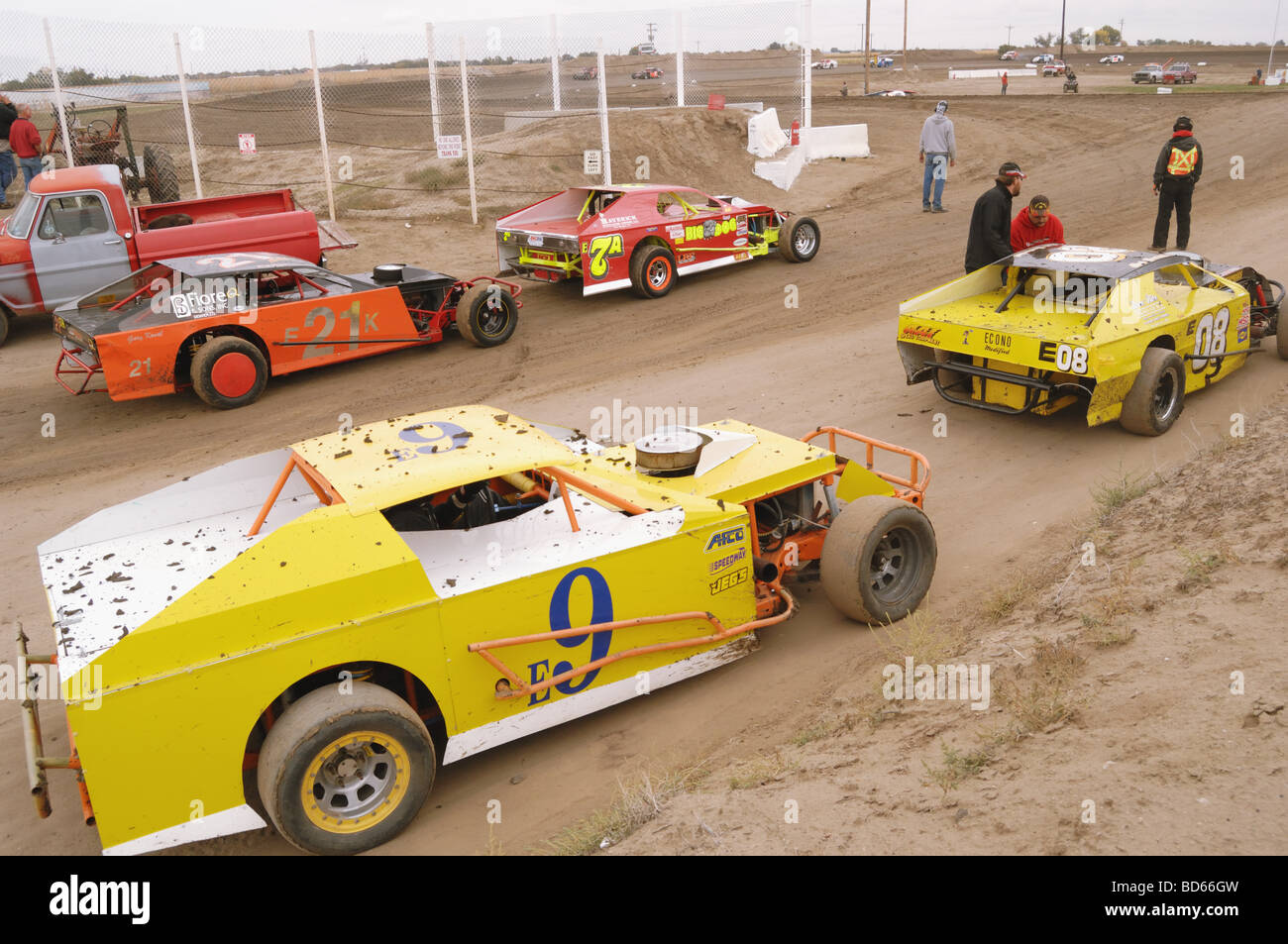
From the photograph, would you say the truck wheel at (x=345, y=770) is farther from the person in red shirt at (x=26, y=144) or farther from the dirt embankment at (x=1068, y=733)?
the person in red shirt at (x=26, y=144)

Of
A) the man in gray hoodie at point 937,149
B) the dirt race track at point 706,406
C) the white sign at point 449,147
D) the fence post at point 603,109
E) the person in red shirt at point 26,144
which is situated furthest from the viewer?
the fence post at point 603,109

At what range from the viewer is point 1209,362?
8.70m

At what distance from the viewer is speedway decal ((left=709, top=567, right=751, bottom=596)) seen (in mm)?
5238

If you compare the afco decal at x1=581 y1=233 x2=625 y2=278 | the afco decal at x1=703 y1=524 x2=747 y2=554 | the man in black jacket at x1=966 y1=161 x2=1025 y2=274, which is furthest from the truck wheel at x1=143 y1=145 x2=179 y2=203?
the afco decal at x1=703 y1=524 x2=747 y2=554

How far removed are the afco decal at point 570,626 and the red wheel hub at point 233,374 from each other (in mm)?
6553

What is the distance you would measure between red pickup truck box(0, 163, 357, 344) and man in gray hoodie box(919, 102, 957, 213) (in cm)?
1037

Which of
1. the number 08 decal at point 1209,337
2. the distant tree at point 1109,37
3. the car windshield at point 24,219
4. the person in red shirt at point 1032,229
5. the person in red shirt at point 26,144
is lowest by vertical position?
the number 08 decal at point 1209,337

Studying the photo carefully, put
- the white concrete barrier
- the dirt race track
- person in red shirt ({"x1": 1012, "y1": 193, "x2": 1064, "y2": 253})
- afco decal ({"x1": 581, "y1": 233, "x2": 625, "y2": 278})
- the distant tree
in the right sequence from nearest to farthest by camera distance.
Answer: the dirt race track, person in red shirt ({"x1": 1012, "y1": 193, "x2": 1064, "y2": 253}), afco decal ({"x1": 581, "y1": 233, "x2": 625, "y2": 278}), the white concrete barrier, the distant tree

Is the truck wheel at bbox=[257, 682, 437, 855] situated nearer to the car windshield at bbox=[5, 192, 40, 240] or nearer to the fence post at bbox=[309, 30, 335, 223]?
the car windshield at bbox=[5, 192, 40, 240]

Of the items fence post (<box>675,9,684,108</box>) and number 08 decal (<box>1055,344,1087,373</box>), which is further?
fence post (<box>675,9,684,108</box>)

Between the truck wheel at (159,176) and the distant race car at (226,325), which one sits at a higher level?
the truck wheel at (159,176)

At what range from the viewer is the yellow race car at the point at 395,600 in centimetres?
392

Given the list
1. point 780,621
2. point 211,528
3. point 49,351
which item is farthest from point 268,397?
point 780,621

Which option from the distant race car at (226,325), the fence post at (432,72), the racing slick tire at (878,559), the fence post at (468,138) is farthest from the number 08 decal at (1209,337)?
the fence post at (432,72)
